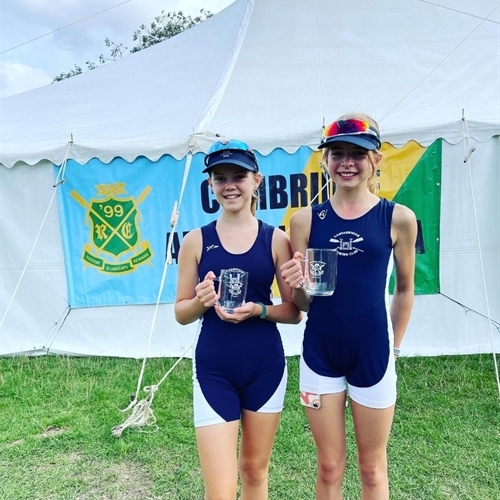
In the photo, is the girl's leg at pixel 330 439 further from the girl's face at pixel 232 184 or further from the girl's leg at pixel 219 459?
the girl's face at pixel 232 184

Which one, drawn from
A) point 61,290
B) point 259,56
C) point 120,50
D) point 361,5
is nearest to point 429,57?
point 361,5

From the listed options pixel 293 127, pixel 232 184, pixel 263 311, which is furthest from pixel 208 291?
pixel 293 127

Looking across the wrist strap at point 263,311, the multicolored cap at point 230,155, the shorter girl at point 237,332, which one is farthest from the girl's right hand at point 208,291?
the multicolored cap at point 230,155

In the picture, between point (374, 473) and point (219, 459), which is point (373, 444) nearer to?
point (374, 473)

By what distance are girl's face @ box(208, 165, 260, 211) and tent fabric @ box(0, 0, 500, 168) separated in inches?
97.8

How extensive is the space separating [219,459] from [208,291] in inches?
24.3

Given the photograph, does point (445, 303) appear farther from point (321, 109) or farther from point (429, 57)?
point (429, 57)

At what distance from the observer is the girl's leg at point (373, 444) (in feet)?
5.82

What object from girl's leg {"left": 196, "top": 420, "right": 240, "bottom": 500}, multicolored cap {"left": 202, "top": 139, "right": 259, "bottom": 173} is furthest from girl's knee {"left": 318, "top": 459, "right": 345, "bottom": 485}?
multicolored cap {"left": 202, "top": 139, "right": 259, "bottom": 173}

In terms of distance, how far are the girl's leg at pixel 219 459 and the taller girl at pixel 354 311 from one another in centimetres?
34

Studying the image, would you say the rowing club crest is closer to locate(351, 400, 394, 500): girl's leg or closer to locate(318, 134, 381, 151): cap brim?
locate(318, 134, 381, 151): cap brim

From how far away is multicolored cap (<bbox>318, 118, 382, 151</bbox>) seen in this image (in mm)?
1690

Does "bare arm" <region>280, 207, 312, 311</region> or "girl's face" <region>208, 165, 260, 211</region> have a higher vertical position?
"girl's face" <region>208, 165, 260, 211</region>

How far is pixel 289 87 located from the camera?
4980 mm
